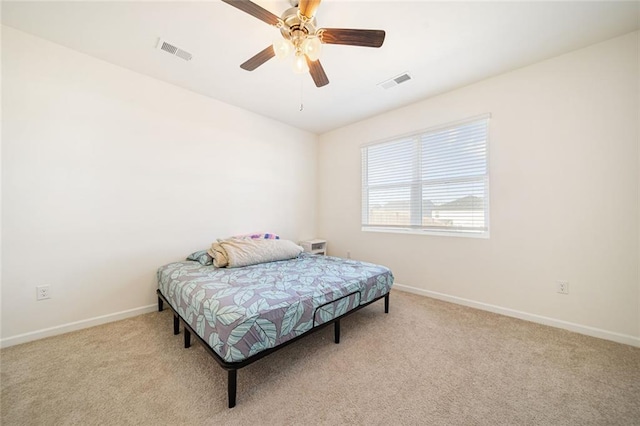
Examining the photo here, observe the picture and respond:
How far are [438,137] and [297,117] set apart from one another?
2.04 meters

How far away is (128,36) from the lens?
1.99 metres

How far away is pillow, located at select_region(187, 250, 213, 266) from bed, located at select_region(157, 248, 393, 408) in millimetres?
51

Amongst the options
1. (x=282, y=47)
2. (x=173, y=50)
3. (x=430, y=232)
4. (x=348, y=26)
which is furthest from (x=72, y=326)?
(x=430, y=232)

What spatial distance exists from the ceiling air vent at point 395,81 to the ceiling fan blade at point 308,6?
141 cm

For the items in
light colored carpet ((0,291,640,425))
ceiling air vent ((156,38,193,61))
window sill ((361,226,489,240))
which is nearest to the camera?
light colored carpet ((0,291,640,425))

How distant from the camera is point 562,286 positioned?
85.4 inches

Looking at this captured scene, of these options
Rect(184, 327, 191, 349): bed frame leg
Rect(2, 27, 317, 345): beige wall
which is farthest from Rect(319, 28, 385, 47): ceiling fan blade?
Rect(184, 327, 191, 349): bed frame leg

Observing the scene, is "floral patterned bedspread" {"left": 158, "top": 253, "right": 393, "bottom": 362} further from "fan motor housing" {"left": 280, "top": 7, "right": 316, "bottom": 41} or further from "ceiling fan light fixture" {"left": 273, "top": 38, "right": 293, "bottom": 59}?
"fan motor housing" {"left": 280, "top": 7, "right": 316, "bottom": 41}

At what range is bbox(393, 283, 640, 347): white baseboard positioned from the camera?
1.91m

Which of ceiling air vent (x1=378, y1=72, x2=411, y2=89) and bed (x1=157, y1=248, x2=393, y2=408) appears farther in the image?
ceiling air vent (x1=378, y1=72, x2=411, y2=89)

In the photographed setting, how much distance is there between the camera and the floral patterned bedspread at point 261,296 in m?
1.33

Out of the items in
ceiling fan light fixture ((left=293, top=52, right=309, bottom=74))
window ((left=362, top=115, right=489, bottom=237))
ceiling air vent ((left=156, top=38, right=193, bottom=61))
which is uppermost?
ceiling air vent ((left=156, top=38, right=193, bottom=61))

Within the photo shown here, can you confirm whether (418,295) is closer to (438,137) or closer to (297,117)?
(438,137)

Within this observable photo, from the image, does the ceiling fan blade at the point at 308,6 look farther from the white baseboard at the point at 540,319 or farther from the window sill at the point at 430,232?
the white baseboard at the point at 540,319
